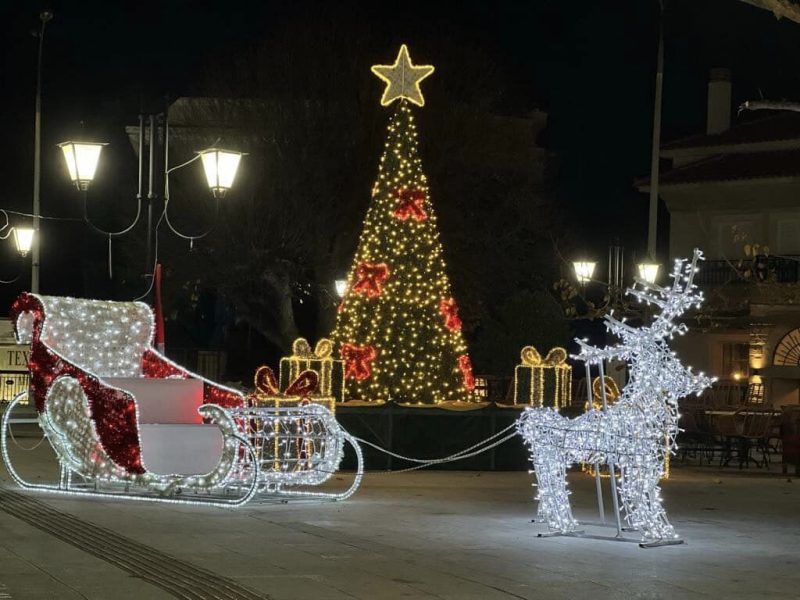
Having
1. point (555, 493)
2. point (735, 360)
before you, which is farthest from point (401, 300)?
point (735, 360)

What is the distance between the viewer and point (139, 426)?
14.8 meters

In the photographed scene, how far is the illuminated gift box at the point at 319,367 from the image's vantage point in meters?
21.7

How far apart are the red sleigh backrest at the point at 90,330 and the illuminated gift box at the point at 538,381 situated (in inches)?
278

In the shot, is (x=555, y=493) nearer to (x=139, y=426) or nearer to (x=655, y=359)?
(x=655, y=359)

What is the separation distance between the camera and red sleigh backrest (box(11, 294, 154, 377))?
15805 mm

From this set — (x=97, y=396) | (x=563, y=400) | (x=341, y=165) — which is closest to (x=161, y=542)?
(x=97, y=396)

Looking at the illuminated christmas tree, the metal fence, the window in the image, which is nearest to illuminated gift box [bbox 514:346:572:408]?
the illuminated christmas tree

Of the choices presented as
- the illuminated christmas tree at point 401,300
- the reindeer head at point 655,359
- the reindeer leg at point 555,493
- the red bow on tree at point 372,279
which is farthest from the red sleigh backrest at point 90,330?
the red bow on tree at point 372,279

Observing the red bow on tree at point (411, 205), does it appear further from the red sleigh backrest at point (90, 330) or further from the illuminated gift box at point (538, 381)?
the red sleigh backrest at point (90, 330)

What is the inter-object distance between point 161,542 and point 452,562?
224cm

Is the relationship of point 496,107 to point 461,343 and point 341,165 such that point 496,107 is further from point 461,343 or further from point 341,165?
point 461,343

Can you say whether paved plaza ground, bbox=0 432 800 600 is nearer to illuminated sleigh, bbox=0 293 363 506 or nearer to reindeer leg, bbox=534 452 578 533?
reindeer leg, bbox=534 452 578 533

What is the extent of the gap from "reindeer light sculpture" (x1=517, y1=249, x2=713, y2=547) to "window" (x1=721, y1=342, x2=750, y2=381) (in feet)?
90.4

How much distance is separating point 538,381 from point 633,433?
10307mm
